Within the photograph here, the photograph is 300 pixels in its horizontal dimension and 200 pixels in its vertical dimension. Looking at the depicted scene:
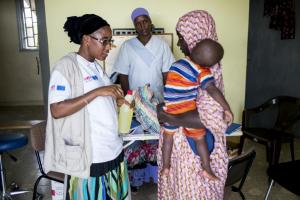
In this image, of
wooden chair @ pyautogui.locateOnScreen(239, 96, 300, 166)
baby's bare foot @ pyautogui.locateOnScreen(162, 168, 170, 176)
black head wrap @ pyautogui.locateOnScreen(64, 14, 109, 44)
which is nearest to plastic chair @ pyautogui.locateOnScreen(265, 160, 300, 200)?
wooden chair @ pyautogui.locateOnScreen(239, 96, 300, 166)

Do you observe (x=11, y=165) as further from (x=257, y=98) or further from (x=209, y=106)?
(x=257, y=98)

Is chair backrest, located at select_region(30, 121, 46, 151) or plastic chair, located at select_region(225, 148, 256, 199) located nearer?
plastic chair, located at select_region(225, 148, 256, 199)

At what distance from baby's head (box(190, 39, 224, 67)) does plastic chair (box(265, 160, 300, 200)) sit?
4.08 feet

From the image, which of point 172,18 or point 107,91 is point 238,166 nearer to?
point 107,91

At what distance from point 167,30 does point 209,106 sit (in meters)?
2.76

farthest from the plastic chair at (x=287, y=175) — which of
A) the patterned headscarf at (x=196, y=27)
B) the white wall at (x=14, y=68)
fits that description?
the white wall at (x=14, y=68)

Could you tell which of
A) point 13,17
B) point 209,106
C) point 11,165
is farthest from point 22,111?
point 209,106

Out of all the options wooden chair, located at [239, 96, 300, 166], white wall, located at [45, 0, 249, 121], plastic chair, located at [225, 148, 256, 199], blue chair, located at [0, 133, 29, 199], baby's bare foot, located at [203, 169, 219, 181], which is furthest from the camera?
white wall, located at [45, 0, 249, 121]

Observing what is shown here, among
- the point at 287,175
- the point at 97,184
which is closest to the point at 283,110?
the point at 287,175

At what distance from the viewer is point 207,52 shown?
120cm

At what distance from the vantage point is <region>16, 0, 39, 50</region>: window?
21.4 feet

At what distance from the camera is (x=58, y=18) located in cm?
367

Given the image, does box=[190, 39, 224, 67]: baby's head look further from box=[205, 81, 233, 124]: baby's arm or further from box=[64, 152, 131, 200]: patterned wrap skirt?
box=[64, 152, 131, 200]: patterned wrap skirt

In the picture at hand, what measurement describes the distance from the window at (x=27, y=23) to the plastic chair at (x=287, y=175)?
19.5ft
